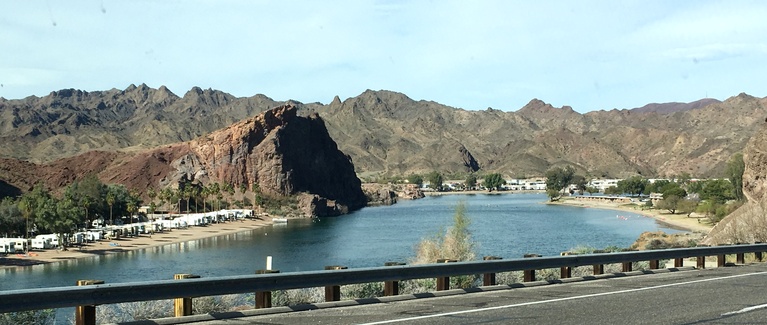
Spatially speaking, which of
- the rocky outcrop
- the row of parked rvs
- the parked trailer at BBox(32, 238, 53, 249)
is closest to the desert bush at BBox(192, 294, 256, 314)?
the rocky outcrop

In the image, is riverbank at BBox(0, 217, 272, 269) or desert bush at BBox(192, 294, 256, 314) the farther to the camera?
riverbank at BBox(0, 217, 272, 269)

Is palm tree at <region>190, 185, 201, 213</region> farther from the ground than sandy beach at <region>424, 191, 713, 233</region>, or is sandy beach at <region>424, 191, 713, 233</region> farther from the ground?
palm tree at <region>190, 185, 201, 213</region>

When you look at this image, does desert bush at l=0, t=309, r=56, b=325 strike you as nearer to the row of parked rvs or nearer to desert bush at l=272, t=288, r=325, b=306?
desert bush at l=272, t=288, r=325, b=306

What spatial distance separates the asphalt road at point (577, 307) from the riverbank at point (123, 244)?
225ft

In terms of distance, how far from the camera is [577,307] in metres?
12.8

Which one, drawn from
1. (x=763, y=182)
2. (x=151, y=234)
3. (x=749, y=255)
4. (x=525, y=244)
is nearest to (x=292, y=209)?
(x=151, y=234)

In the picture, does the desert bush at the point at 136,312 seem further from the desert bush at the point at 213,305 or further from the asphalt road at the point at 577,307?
the asphalt road at the point at 577,307

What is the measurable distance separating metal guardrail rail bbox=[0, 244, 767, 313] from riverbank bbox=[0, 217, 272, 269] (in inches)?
2666

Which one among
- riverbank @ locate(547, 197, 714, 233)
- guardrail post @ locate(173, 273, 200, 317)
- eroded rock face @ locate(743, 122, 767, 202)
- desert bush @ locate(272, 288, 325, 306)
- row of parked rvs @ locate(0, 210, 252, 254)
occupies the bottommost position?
riverbank @ locate(547, 197, 714, 233)

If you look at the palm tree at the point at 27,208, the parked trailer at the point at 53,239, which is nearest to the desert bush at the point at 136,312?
the parked trailer at the point at 53,239

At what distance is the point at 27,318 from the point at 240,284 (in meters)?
3.62

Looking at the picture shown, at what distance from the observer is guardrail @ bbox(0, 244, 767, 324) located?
9406 millimetres

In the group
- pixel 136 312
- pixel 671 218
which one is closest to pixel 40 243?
pixel 136 312

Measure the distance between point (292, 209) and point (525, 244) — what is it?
11235 cm
